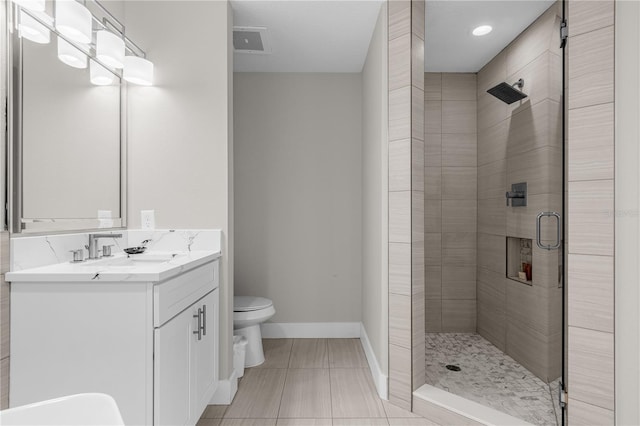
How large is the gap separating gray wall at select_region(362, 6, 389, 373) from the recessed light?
0.71 m

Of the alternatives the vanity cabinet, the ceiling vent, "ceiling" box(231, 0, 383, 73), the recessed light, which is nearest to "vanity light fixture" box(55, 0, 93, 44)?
"ceiling" box(231, 0, 383, 73)

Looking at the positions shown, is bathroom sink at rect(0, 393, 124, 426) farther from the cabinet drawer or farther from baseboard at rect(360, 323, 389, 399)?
baseboard at rect(360, 323, 389, 399)

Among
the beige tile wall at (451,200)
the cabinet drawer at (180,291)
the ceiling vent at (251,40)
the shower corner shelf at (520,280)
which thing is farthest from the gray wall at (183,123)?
the shower corner shelf at (520,280)

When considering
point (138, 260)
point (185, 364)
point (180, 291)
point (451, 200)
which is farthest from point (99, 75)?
point (451, 200)

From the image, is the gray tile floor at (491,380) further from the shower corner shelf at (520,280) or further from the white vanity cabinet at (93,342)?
the white vanity cabinet at (93,342)

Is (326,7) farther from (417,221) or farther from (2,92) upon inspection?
(2,92)

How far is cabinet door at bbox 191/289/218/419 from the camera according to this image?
1.61m

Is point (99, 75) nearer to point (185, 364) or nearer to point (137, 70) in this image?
point (137, 70)

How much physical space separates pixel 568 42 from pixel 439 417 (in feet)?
6.20

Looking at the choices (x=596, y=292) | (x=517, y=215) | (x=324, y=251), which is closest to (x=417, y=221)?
(x=596, y=292)

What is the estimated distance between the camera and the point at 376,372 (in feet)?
7.17

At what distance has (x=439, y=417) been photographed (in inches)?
70.9

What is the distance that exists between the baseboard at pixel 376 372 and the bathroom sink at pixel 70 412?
1684 mm

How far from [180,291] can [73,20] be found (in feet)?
4.29
